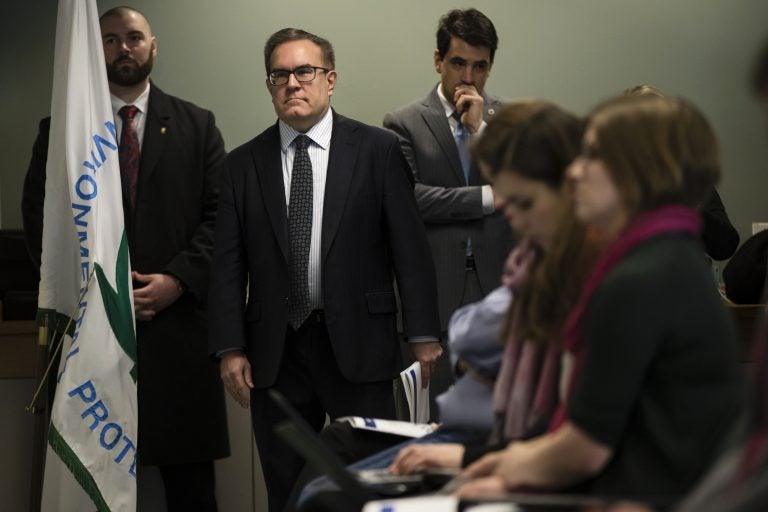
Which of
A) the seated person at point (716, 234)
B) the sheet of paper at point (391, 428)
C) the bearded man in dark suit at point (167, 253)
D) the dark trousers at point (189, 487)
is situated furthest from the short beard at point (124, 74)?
the sheet of paper at point (391, 428)

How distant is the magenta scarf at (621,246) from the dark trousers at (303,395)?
5.77ft

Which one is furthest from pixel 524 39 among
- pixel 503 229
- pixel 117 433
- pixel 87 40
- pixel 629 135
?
pixel 629 135

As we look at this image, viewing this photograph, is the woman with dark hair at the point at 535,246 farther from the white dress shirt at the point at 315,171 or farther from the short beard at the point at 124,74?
the short beard at the point at 124,74

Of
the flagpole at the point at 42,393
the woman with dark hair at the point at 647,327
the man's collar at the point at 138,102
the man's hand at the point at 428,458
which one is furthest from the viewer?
the man's collar at the point at 138,102

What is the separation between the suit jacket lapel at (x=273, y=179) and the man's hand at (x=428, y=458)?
138 centimetres

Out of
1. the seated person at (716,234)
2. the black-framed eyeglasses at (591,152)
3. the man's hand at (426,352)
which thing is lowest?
the man's hand at (426,352)

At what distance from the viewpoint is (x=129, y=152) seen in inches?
158

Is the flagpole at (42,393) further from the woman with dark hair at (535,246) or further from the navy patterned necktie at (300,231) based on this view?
the woman with dark hair at (535,246)

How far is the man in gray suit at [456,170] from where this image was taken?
12.7 feet

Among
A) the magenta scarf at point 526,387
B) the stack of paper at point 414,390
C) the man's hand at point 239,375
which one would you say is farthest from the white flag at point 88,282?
the magenta scarf at point 526,387

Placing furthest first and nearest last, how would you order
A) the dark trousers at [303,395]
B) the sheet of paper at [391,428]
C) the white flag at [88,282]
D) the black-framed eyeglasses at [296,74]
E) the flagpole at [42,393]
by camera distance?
the flagpole at [42,393]
the white flag at [88,282]
the black-framed eyeglasses at [296,74]
the dark trousers at [303,395]
the sheet of paper at [391,428]

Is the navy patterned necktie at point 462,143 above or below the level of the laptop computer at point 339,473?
above

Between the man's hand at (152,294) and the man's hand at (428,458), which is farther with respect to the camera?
the man's hand at (152,294)

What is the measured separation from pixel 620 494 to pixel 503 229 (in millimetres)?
2334
